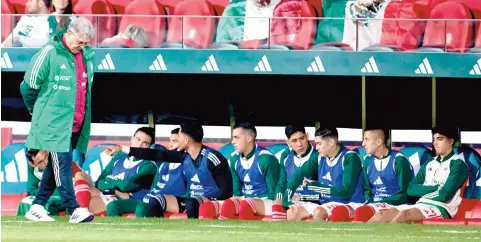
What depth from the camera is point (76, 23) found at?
913 cm

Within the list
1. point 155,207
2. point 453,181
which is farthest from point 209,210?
point 453,181

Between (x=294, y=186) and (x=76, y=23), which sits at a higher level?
(x=76, y=23)

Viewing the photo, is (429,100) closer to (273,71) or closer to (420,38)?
(420,38)

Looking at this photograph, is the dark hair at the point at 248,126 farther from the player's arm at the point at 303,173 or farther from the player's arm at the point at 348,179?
the player's arm at the point at 348,179

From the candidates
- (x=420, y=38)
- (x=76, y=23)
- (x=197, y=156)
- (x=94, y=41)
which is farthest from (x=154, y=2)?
(x=76, y=23)

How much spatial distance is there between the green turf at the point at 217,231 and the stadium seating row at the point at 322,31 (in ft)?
7.13

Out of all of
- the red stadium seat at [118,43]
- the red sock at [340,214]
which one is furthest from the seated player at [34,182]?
the red sock at [340,214]

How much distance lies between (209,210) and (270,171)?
29.2 inches

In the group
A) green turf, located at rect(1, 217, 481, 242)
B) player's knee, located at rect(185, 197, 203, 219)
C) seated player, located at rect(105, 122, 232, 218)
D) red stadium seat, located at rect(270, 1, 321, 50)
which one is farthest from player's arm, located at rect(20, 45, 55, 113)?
red stadium seat, located at rect(270, 1, 321, 50)

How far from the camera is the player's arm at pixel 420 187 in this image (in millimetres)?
11383

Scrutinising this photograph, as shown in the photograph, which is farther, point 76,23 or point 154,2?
point 154,2

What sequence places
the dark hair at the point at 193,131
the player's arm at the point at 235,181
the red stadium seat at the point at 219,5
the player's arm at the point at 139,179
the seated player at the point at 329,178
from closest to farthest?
the seated player at the point at 329,178, the dark hair at the point at 193,131, the player's arm at the point at 235,181, the player's arm at the point at 139,179, the red stadium seat at the point at 219,5

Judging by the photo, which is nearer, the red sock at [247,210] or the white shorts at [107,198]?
the red sock at [247,210]

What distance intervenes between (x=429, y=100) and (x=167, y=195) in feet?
9.27
